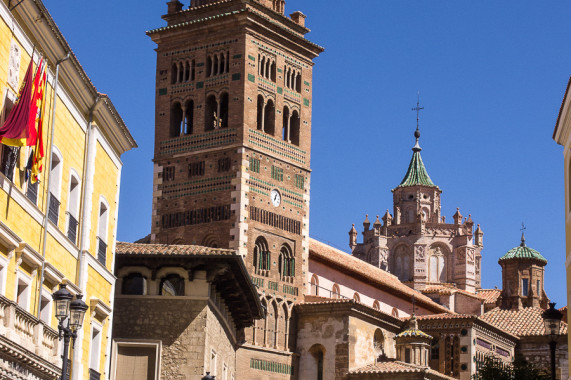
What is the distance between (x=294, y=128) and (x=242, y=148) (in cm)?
482

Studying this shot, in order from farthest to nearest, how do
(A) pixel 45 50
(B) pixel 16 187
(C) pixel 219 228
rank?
1. (C) pixel 219 228
2. (A) pixel 45 50
3. (B) pixel 16 187

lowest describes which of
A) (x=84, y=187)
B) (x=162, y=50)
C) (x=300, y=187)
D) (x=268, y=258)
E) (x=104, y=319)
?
(x=104, y=319)

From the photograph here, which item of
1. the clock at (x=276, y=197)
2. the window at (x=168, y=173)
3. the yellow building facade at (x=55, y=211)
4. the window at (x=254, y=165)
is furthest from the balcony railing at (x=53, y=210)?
the window at (x=168, y=173)

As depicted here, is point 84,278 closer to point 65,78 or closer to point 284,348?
point 65,78

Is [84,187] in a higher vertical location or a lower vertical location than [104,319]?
higher

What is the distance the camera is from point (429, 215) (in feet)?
336

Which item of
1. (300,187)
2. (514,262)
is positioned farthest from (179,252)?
(514,262)

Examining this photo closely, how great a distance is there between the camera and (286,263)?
5884cm

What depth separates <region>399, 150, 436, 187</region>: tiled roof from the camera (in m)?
104

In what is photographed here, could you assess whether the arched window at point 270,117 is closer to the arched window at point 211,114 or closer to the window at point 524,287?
the arched window at point 211,114

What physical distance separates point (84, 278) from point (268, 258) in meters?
30.7

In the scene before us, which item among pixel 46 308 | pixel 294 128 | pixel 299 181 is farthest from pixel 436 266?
pixel 46 308

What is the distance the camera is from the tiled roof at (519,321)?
70.1 meters

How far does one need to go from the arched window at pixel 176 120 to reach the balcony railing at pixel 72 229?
32.8 metres
